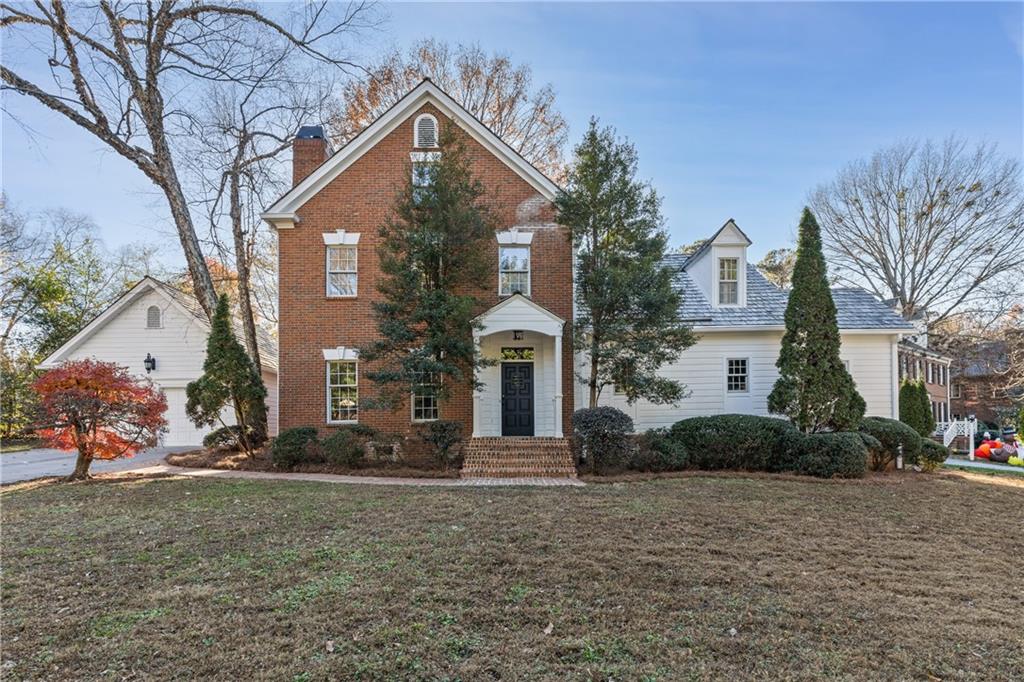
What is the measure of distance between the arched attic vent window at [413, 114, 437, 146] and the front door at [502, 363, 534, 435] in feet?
21.2

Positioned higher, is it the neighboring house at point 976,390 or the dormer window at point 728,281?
the dormer window at point 728,281

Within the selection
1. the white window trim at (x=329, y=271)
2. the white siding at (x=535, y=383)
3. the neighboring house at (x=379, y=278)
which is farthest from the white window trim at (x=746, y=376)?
the white window trim at (x=329, y=271)

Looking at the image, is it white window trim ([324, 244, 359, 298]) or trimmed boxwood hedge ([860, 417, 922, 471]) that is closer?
trimmed boxwood hedge ([860, 417, 922, 471])

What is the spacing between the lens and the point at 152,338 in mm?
18172

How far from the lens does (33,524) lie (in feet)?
23.3

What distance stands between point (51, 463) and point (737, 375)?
19.0 meters

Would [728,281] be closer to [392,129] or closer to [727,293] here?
[727,293]

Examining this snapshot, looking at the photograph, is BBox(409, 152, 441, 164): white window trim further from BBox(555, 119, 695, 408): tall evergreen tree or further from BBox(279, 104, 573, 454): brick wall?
BBox(555, 119, 695, 408): tall evergreen tree

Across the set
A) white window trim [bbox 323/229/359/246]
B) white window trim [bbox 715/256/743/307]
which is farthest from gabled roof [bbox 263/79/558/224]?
white window trim [bbox 715/256/743/307]

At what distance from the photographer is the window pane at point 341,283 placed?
14.1 m

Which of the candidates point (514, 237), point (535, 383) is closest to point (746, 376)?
point (535, 383)

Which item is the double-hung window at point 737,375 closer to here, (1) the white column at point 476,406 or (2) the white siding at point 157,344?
(1) the white column at point 476,406

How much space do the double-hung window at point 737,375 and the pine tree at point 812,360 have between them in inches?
89.6

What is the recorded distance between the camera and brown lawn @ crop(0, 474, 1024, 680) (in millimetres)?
3639
